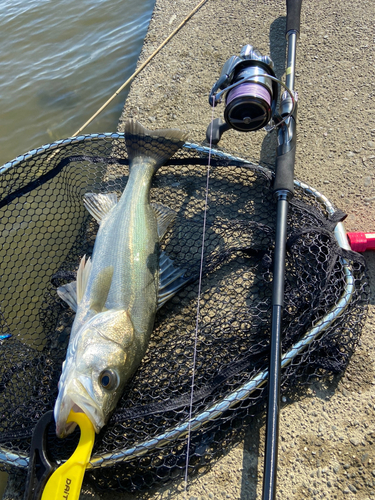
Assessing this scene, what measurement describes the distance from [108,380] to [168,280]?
95 centimetres

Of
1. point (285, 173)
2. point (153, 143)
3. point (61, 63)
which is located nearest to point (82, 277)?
point (153, 143)

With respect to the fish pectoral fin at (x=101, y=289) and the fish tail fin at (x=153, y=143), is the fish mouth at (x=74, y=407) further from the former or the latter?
the fish tail fin at (x=153, y=143)

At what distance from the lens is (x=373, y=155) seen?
369cm

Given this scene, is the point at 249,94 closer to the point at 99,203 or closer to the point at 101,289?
the point at 99,203

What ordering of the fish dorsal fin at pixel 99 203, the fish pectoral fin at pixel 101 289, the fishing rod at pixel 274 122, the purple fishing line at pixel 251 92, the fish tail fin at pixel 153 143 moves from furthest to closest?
the fish tail fin at pixel 153 143 < the fish dorsal fin at pixel 99 203 < the fish pectoral fin at pixel 101 289 < the purple fishing line at pixel 251 92 < the fishing rod at pixel 274 122

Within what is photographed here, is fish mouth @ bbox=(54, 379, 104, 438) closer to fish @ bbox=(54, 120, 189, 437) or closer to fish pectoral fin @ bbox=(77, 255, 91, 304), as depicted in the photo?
fish @ bbox=(54, 120, 189, 437)

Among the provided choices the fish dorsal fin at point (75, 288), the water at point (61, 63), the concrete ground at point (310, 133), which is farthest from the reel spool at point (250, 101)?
the water at point (61, 63)

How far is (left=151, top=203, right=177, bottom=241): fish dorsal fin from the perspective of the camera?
3.32 m

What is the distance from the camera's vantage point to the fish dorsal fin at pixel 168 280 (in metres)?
2.94

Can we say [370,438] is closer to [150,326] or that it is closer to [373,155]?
[150,326]

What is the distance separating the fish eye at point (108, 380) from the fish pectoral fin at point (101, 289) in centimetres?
55

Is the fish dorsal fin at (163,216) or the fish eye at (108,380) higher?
the fish dorsal fin at (163,216)

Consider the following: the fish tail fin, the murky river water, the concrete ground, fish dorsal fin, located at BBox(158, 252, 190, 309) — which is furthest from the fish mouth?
the murky river water

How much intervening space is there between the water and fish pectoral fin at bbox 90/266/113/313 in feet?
10.6
